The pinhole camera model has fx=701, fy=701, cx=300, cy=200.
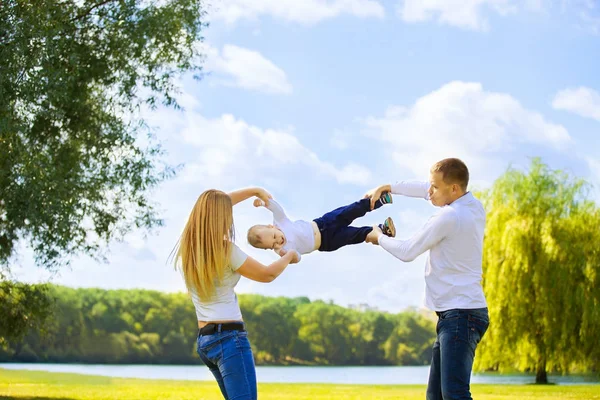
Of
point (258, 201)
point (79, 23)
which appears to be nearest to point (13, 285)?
point (79, 23)

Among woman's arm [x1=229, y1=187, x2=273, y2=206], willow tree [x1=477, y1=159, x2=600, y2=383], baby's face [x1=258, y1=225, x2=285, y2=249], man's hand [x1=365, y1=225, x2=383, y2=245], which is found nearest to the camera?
man's hand [x1=365, y1=225, x2=383, y2=245]

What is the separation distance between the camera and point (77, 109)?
1430 centimetres

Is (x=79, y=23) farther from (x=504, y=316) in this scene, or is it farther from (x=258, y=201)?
(x=504, y=316)

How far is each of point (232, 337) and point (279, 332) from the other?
5638cm

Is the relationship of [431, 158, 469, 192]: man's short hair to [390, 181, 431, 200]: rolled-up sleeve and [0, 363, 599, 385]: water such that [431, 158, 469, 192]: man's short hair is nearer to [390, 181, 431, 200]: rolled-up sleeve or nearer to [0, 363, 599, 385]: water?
[390, 181, 431, 200]: rolled-up sleeve

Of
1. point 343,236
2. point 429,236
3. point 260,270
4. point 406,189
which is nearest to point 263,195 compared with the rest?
point 343,236

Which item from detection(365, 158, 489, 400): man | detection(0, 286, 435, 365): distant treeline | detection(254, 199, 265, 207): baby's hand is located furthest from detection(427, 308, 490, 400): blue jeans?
detection(0, 286, 435, 365): distant treeline

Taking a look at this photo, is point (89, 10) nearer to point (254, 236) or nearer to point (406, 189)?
point (254, 236)

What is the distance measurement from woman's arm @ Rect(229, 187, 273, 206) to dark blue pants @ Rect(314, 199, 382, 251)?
0.69m

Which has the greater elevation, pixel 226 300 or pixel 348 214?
pixel 348 214

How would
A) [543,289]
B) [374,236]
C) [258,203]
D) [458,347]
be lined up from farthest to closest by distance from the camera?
1. [543,289]
2. [258,203]
3. [374,236]
4. [458,347]

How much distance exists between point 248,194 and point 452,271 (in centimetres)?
170

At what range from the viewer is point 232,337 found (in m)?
4.30

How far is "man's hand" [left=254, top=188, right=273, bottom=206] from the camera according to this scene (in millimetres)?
5769
